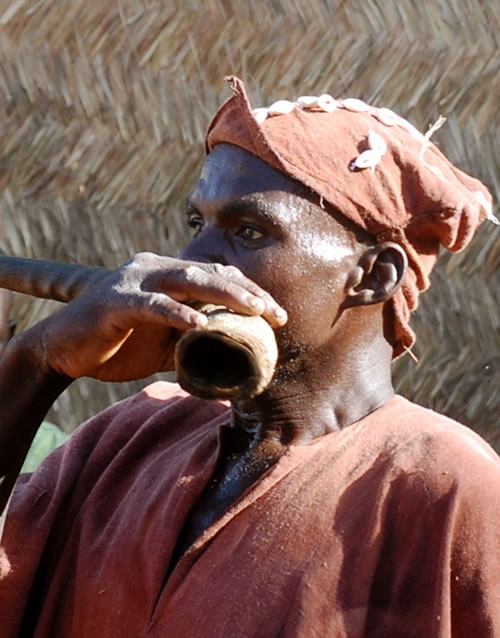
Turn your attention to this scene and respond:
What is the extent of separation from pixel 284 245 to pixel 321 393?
23cm

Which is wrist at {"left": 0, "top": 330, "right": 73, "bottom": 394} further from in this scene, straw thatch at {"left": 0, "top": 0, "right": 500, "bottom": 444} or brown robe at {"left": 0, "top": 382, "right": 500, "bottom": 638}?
straw thatch at {"left": 0, "top": 0, "right": 500, "bottom": 444}

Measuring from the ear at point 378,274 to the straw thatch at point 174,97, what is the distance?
193 centimetres

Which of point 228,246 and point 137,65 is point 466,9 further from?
point 228,246

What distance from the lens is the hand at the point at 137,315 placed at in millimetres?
2250

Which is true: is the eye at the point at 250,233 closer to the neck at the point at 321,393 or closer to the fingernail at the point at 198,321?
the neck at the point at 321,393

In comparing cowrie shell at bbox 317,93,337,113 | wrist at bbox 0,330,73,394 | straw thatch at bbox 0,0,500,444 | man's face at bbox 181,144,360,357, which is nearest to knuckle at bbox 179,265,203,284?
man's face at bbox 181,144,360,357

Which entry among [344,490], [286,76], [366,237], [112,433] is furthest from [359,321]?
[286,76]

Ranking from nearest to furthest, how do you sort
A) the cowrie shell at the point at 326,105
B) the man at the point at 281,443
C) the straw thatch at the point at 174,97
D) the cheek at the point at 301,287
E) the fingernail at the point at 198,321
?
the fingernail at the point at 198,321 → the man at the point at 281,443 → the cheek at the point at 301,287 → the cowrie shell at the point at 326,105 → the straw thatch at the point at 174,97

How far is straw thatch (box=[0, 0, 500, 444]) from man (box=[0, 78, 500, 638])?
1732mm

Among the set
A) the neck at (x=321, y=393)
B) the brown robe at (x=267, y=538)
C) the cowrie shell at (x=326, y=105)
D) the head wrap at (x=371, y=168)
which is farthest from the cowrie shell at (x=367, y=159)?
the brown robe at (x=267, y=538)

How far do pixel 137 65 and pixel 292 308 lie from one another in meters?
2.07

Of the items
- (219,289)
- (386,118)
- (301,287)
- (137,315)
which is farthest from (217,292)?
(386,118)

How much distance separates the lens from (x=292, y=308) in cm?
256

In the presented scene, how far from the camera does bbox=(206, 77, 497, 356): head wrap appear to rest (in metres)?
2.59
